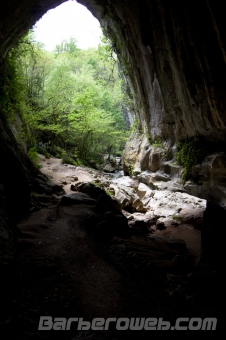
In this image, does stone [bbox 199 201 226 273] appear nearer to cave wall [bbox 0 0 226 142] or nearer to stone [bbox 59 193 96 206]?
cave wall [bbox 0 0 226 142]

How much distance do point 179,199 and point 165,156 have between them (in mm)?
3410

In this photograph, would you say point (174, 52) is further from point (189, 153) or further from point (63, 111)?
point (63, 111)

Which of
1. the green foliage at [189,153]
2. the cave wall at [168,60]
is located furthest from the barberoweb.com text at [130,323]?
the green foliage at [189,153]

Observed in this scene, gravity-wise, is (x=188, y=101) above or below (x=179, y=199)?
above

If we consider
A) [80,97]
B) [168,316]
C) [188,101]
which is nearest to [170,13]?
[188,101]

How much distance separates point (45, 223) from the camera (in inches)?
243

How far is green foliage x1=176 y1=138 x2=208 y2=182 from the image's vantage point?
9.88 m

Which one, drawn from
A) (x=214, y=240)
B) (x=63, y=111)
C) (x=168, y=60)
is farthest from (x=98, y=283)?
(x=63, y=111)

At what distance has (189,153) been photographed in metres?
Answer: 10.6

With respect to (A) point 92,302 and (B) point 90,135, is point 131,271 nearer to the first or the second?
(A) point 92,302

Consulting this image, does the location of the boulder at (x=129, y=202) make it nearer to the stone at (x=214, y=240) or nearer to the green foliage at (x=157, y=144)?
the green foliage at (x=157, y=144)

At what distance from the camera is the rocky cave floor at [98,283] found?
2734mm

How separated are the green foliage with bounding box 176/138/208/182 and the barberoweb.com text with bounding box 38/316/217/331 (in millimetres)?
7891

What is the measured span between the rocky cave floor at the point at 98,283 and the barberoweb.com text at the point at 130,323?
0.07 meters
